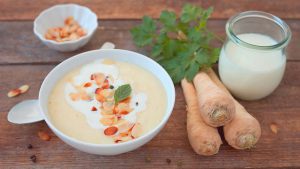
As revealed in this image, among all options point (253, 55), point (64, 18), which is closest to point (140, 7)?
point (64, 18)

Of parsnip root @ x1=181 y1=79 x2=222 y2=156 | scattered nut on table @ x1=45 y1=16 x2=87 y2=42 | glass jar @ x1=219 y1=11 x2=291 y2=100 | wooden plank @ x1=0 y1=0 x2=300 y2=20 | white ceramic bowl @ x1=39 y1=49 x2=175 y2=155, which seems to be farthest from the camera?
wooden plank @ x1=0 y1=0 x2=300 y2=20

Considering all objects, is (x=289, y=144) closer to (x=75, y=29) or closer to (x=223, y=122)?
(x=223, y=122)

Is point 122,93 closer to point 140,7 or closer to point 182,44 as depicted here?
point 182,44

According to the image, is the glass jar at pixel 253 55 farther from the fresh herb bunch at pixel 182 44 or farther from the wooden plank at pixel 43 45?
the wooden plank at pixel 43 45

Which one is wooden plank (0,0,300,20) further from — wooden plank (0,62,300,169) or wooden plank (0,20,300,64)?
wooden plank (0,62,300,169)

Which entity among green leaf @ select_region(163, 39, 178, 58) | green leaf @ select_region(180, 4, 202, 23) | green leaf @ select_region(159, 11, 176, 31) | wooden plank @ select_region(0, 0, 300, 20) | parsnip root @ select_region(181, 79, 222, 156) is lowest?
wooden plank @ select_region(0, 0, 300, 20)

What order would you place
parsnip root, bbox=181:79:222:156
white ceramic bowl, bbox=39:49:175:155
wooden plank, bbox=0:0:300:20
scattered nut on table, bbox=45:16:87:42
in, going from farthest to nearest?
wooden plank, bbox=0:0:300:20
scattered nut on table, bbox=45:16:87:42
parsnip root, bbox=181:79:222:156
white ceramic bowl, bbox=39:49:175:155

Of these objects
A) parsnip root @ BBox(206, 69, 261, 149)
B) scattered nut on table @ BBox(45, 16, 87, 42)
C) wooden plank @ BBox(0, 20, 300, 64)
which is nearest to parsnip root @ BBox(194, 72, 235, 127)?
parsnip root @ BBox(206, 69, 261, 149)
